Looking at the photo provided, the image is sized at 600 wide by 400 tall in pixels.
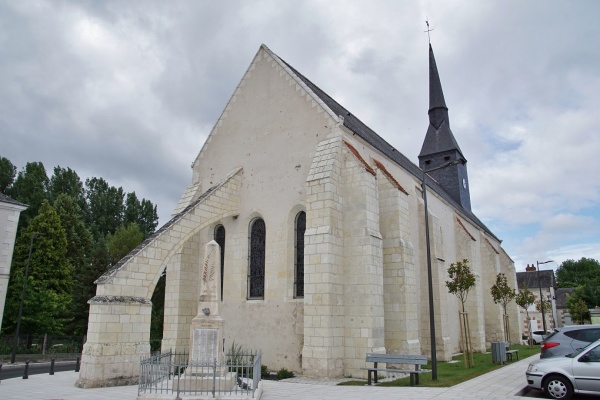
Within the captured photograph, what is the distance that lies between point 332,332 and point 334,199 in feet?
13.6

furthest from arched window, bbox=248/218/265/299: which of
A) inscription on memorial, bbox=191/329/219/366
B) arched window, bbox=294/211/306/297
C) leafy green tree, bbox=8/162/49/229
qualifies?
leafy green tree, bbox=8/162/49/229

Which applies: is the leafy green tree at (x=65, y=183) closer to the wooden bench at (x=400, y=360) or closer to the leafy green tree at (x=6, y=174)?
the leafy green tree at (x=6, y=174)

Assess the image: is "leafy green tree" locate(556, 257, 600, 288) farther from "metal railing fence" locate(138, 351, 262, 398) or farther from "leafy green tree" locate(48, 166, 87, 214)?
"metal railing fence" locate(138, 351, 262, 398)

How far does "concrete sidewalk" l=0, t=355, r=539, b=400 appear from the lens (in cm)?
964

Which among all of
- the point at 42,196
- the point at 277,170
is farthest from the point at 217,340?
the point at 42,196

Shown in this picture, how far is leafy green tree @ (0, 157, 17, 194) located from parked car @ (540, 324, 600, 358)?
133ft

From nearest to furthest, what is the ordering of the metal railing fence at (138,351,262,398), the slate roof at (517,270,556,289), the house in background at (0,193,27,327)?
the metal railing fence at (138,351,262,398) < the house in background at (0,193,27,327) < the slate roof at (517,270,556,289)

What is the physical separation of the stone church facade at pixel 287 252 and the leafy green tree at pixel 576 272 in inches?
2757

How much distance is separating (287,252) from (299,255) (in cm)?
44

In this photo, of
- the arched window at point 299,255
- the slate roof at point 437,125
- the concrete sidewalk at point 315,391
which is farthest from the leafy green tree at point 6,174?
the slate roof at point 437,125

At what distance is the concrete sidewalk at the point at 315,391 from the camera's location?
31.6ft

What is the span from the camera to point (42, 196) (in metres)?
36.1

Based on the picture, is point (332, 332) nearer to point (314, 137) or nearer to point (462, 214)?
point (314, 137)

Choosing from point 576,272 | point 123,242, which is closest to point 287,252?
point 123,242
